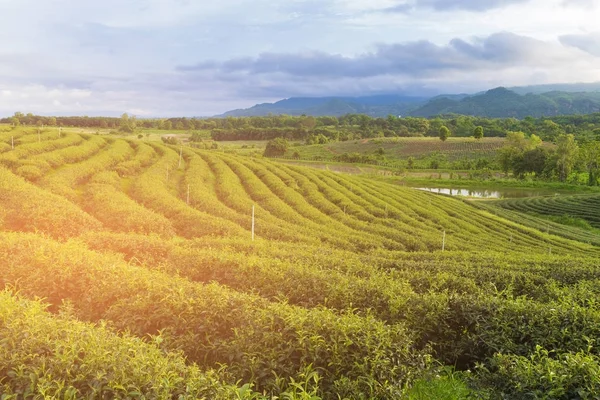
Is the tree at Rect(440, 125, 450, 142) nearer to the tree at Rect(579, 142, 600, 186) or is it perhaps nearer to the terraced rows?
the tree at Rect(579, 142, 600, 186)

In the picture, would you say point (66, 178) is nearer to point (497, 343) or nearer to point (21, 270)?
point (21, 270)

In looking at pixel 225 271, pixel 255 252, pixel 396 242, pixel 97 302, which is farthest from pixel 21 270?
pixel 396 242

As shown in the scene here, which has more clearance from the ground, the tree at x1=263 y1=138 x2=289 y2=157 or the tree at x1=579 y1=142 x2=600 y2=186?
the tree at x1=263 y1=138 x2=289 y2=157

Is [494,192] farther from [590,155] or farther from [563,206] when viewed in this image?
[590,155]

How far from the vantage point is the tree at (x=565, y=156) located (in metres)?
125

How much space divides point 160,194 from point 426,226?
2776 cm

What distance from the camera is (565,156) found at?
125 metres

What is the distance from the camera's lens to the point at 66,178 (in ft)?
96.4

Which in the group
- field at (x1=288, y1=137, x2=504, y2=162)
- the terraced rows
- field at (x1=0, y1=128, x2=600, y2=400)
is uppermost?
field at (x1=288, y1=137, x2=504, y2=162)

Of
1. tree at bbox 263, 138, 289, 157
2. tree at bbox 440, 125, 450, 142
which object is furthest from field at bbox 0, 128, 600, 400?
tree at bbox 440, 125, 450, 142

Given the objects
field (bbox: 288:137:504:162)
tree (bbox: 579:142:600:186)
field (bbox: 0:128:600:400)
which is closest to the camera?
field (bbox: 0:128:600:400)

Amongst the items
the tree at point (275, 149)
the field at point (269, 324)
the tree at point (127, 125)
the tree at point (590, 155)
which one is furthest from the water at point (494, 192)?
the field at point (269, 324)

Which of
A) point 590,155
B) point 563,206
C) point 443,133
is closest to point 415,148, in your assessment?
point 443,133

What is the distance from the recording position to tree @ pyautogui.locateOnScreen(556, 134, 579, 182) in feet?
409
